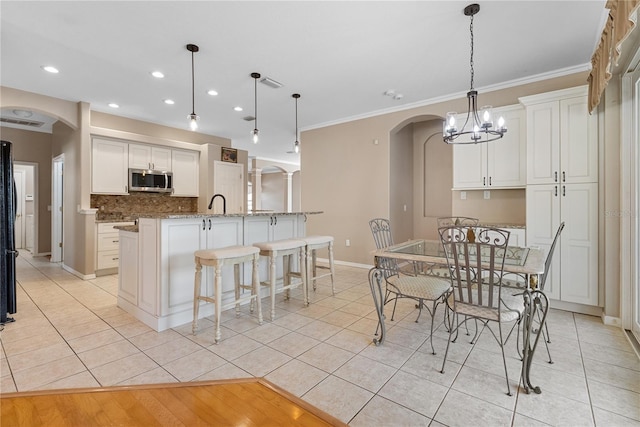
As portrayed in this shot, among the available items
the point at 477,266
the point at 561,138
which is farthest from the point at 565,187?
the point at 477,266

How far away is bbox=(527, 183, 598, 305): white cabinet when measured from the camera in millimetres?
3031

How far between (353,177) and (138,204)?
4171 mm

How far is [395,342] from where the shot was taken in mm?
2463

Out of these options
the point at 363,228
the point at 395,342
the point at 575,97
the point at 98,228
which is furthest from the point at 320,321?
the point at 98,228

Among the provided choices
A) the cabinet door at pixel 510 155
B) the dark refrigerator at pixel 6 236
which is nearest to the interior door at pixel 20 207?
the dark refrigerator at pixel 6 236

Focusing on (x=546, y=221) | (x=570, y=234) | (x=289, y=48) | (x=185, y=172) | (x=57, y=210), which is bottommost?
(x=570, y=234)

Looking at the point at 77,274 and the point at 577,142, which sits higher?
the point at 577,142

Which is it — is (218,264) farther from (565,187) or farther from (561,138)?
(561,138)

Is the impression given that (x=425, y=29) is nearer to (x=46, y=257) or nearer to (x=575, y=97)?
(x=575, y=97)

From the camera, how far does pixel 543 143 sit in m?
3.28

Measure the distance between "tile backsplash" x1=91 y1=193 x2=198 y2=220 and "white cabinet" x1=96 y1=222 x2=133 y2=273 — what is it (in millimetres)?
378

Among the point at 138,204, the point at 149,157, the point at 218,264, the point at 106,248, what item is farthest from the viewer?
the point at 138,204

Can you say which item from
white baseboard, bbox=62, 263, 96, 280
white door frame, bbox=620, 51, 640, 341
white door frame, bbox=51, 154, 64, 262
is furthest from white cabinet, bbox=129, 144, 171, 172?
white door frame, bbox=620, 51, 640, 341

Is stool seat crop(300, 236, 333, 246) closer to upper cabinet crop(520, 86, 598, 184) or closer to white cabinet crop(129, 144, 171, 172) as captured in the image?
upper cabinet crop(520, 86, 598, 184)
